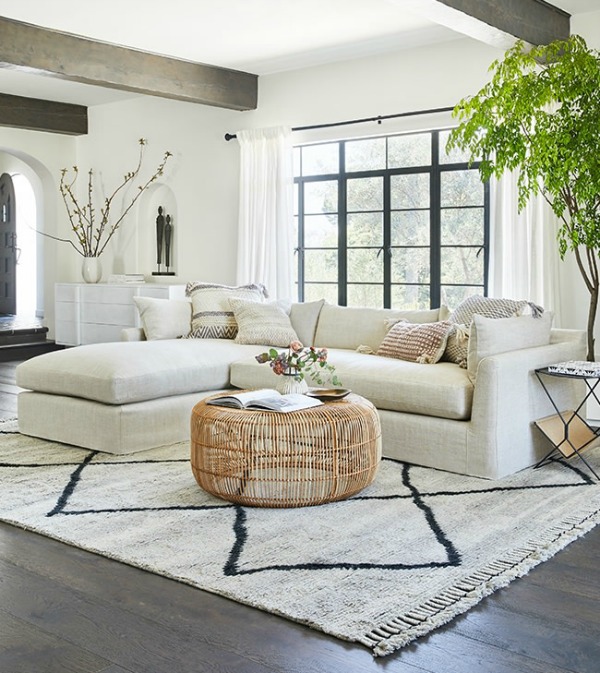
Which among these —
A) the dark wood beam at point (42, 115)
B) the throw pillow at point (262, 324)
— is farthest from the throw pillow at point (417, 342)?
the dark wood beam at point (42, 115)

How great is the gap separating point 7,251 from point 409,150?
6836mm

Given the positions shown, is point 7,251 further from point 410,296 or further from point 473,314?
point 473,314

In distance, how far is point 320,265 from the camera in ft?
24.3

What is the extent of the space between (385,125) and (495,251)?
4.56 ft

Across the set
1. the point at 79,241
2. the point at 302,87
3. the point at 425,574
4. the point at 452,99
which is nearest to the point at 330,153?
the point at 302,87

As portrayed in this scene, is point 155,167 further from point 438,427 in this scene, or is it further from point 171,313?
point 438,427

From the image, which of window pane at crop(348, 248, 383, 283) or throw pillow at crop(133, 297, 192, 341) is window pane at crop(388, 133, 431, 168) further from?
throw pillow at crop(133, 297, 192, 341)

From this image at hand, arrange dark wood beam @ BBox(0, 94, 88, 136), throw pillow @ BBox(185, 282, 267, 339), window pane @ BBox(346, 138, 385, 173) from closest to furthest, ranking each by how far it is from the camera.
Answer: throw pillow @ BBox(185, 282, 267, 339), window pane @ BBox(346, 138, 385, 173), dark wood beam @ BBox(0, 94, 88, 136)

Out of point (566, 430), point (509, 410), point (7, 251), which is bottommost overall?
point (566, 430)

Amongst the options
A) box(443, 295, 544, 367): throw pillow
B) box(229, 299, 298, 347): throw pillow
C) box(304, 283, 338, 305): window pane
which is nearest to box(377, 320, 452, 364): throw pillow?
box(443, 295, 544, 367): throw pillow

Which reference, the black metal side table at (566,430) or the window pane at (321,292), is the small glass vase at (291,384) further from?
the window pane at (321,292)

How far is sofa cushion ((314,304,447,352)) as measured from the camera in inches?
211

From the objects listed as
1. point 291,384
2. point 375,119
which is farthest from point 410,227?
point 291,384

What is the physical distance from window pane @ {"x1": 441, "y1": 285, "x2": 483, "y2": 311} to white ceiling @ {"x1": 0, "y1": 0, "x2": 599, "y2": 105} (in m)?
1.81
